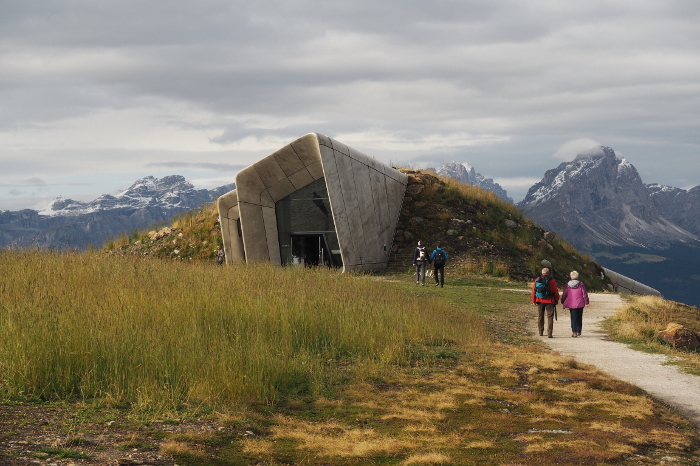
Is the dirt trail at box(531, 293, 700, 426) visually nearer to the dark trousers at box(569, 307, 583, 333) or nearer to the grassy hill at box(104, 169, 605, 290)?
the dark trousers at box(569, 307, 583, 333)

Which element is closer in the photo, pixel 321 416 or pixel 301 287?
pixel 321 416

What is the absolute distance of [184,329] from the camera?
10781mm

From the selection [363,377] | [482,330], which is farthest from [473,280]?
[363,377]

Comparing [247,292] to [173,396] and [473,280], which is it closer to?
[173,396]

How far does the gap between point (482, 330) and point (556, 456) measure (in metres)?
8.38

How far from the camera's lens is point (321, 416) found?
8.65 meters

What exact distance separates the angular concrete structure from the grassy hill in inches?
111

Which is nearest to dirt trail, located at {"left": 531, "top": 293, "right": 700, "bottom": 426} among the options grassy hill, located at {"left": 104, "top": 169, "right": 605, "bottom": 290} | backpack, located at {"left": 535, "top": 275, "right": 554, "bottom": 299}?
backpack, located at {"left": 535, "top": 275, "right": 554, "bottom": 299}

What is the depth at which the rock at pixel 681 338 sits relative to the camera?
14915mm

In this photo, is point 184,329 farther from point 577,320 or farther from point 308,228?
point 308,228

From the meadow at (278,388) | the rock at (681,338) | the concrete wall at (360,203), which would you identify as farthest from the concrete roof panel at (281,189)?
the rock at (681,338)

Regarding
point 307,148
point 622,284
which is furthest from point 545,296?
point 622,284

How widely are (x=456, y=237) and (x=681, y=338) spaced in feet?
75.6

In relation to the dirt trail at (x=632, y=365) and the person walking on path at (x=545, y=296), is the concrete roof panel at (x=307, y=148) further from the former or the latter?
the person walking on path at (x=545, y=296)
